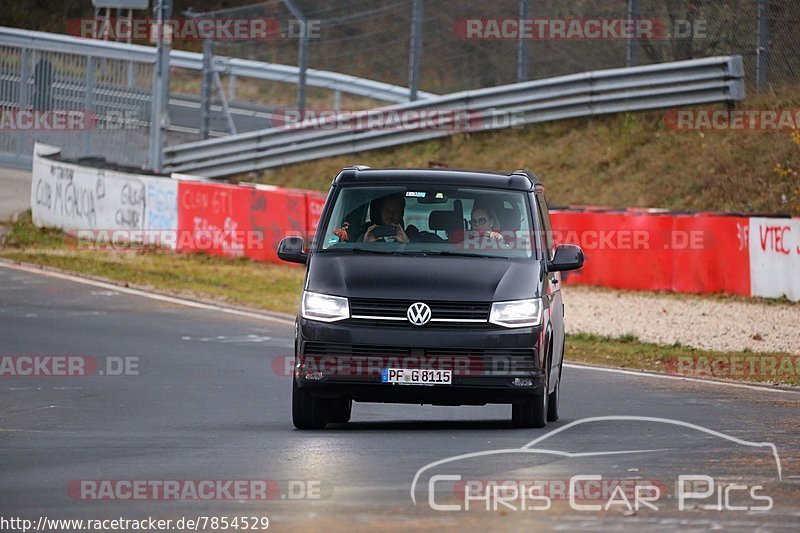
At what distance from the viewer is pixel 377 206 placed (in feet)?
37.7

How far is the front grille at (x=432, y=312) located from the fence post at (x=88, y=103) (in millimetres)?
27839

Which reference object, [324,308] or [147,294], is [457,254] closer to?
[324,308]

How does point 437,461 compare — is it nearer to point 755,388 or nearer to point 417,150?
point 755,388

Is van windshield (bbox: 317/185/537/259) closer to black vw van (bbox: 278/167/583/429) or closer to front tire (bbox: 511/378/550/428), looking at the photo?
black vw van (bbox: 278/167/583/429)

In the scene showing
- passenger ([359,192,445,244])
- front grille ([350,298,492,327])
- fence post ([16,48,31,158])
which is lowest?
front grille ([350,298,492,327])

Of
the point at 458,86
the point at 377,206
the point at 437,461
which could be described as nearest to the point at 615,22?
the point at 458,86

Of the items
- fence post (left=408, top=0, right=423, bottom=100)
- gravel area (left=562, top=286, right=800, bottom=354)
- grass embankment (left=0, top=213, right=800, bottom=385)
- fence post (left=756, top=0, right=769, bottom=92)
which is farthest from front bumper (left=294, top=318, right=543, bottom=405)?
fence post (left=408, top=0, right=423, bottom=100)

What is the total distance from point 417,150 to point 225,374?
60.0ft

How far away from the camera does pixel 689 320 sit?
20641mm

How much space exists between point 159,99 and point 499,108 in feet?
25.2

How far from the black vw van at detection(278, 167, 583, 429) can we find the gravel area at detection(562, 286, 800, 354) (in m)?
8.00

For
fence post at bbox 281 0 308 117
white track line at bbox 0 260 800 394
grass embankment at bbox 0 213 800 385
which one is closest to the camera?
white track line at bbox 0 260 800 394

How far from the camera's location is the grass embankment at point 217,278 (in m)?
18.3

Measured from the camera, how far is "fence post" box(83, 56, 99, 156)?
123 ft
